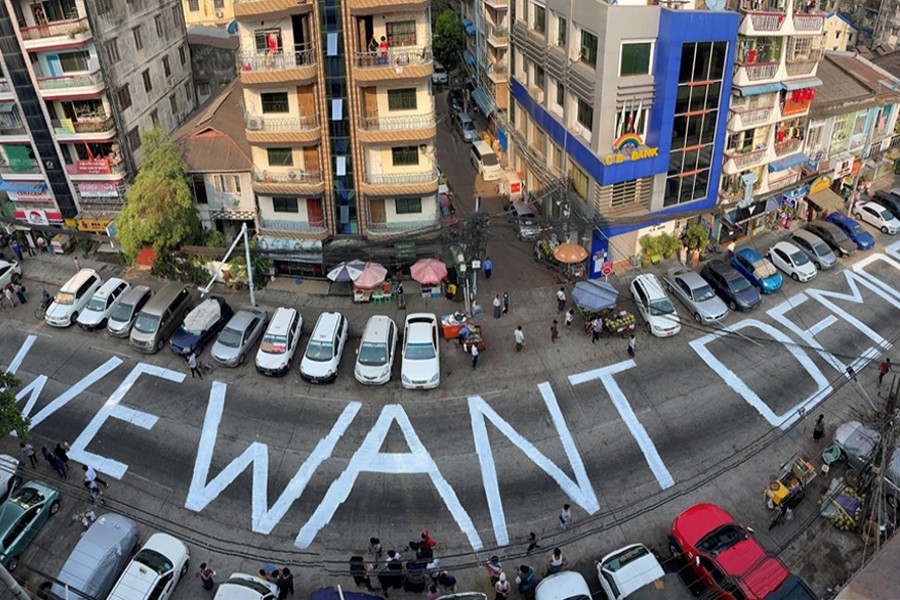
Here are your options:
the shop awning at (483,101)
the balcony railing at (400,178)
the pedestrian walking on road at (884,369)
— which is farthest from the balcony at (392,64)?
the pedestrian walking on road at (884,369)

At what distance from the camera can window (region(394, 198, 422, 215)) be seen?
147 feet

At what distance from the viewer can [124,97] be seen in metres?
49.3

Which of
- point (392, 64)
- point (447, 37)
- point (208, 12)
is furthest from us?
point (447, 37)

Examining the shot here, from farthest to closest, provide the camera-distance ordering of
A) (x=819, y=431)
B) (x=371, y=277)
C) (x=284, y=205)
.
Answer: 1. (x=284, y=205)
2. (x=371, y=277)
3. (x=819, y=431)

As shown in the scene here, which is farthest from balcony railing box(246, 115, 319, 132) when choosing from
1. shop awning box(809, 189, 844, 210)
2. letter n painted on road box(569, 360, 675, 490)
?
shop awning box(809, 189, 844, 210)

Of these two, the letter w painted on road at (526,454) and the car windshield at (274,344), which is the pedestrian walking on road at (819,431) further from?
the car windshield at (274,344)

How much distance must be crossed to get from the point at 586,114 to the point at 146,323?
2872cm

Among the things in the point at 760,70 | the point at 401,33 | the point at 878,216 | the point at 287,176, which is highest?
the point at 401,33

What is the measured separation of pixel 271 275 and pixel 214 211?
20.8ft

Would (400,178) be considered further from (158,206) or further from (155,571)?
(155,571)

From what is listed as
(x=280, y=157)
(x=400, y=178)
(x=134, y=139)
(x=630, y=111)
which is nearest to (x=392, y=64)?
(x=400, y=178)

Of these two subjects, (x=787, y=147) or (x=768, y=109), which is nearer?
(x=768, y=109)

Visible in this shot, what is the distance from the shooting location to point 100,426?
35219mm

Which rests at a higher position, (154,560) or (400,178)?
(400,178)
